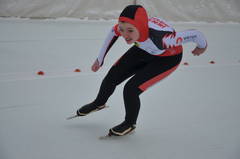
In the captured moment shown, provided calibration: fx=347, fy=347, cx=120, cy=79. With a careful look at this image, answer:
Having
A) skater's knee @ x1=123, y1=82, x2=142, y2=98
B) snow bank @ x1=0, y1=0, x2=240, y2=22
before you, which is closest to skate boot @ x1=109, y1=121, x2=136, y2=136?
skater's knee @ x1=123, y1=82, x2=142, y2=98

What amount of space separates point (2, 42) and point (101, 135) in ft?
9.95

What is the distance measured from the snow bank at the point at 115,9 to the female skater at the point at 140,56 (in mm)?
4827

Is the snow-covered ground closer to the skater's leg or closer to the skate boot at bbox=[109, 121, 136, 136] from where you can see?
the skate boot at bbox=[109, 121, 136, 136]

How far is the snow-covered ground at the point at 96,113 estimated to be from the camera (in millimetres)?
2248

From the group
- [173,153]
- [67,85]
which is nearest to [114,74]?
[173,153]

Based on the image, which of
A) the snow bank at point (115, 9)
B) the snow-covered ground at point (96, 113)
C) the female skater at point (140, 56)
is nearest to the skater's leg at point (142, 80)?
the female skater at point (140, 56)

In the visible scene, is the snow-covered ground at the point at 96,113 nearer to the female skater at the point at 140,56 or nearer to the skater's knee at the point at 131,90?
the female skater at the point at 140,56

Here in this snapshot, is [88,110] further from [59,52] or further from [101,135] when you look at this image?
[59,52]

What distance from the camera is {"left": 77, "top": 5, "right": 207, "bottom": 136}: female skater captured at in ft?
7.23

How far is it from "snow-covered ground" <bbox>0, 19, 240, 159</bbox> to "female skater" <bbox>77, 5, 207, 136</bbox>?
216 mm

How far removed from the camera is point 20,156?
2.06 meters

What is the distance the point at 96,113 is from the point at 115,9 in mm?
5126

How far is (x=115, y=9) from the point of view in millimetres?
7609

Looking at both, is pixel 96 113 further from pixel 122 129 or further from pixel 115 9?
pixel 115 9
